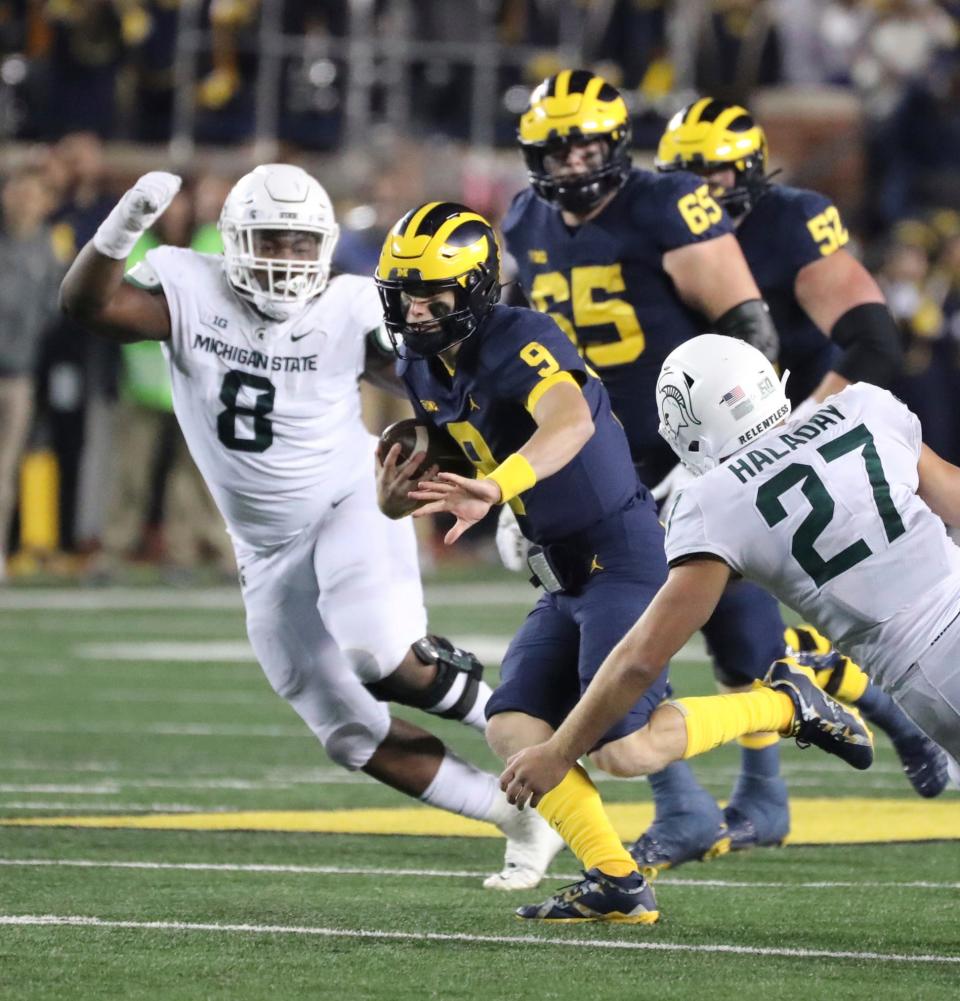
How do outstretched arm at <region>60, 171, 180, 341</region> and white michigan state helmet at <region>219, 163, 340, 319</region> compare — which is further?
white michigan state helmet at <region>219, 163, 340, 319</region>

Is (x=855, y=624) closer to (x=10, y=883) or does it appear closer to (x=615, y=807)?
(x=10, y=883)

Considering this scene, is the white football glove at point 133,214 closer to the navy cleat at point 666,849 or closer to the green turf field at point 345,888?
the green turf field at point 345,888

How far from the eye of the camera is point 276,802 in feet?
22.4

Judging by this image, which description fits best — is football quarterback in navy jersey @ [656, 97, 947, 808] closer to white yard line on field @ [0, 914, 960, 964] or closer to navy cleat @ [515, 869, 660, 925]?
navy cleat @ [515, 869, 660, 925]

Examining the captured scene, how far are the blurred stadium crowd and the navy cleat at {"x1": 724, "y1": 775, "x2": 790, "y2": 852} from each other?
7078 mm

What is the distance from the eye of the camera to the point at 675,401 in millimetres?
4453

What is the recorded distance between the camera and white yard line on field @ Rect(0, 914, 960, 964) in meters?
4.41

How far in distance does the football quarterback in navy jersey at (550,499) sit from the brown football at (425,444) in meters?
0.03

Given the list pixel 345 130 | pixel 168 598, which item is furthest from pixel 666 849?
pixel 345 130

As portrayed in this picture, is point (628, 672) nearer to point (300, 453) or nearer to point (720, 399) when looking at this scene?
point (720, 399)

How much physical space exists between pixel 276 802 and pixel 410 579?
1204mm

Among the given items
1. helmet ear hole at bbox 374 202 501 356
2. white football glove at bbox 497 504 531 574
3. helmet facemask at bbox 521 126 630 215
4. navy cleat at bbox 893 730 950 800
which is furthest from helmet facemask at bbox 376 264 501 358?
navy cleat at bbox 893 730 950 800

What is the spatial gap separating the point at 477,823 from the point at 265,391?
1.45 metres

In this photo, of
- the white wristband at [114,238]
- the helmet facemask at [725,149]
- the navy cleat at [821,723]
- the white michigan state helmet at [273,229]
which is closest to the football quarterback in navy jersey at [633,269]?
the helmet facemask at [725,149]
